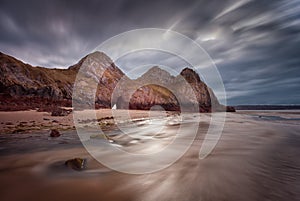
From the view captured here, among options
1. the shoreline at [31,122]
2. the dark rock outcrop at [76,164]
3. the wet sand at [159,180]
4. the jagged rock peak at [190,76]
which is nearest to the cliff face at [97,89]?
the jagged rock peak at [190,76]

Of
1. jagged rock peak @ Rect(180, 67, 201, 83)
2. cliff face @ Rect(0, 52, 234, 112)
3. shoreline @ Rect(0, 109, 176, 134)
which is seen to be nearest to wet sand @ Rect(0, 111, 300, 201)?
shoreline @ Rect(0, 109, 176, 134)

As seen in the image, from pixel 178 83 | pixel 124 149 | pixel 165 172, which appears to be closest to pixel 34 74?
pixel 124 149

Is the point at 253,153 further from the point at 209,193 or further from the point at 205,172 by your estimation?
the point at 209,193

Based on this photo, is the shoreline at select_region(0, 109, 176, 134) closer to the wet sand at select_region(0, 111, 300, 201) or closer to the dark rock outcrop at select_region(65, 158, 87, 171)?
the wet sand at select_region(0, 111, 300, 201)

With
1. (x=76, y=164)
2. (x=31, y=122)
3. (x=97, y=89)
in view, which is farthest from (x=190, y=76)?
Result: (x=76, y=164)

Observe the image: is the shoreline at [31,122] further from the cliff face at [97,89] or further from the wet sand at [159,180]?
the wet sand at [159,180]

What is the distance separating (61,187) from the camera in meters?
2.87

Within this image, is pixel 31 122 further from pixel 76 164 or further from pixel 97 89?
pixel 97 89

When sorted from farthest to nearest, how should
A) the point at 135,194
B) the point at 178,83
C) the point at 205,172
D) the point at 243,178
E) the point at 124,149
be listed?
1. the point at 178,83
2. the point at 124,149
3. the point at 205,172
4. the point at 243,178
5. the point at 135,194

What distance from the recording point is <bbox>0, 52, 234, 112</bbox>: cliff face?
83.0 ft

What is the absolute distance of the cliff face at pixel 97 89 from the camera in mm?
25297

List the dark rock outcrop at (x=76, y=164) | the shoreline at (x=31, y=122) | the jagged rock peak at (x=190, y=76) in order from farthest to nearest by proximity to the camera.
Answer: the jagged rock peak at (x=190, y=76)
the shoreline at (x=31, y=122)
the dark rock outcrop at (x=76, y=164)

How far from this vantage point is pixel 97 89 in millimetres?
50375

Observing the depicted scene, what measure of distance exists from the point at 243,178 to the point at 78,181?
11.4 ft
